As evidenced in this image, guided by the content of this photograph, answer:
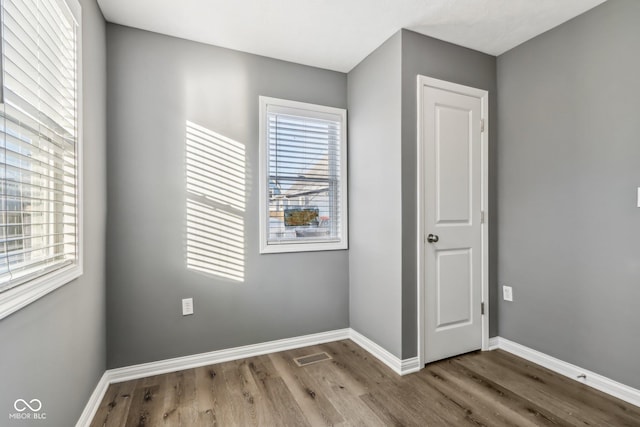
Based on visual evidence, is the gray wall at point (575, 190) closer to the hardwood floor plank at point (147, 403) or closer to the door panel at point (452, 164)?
the door panel at point (452, 164)

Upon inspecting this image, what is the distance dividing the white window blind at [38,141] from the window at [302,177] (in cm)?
129

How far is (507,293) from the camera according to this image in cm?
264

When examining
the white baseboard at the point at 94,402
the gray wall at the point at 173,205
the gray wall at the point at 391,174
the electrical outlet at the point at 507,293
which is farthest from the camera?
the electrical outlet at the point at 507,293

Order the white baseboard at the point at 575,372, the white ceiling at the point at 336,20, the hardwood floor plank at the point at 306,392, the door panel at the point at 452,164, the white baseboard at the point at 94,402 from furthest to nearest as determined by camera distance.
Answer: the door panel at the point at 452,164 → the white ceiling at the point at 336,20 → the white baseboard at the point at 575,372 → the hardwood floor plank at the point at 306,392 → the white baseboard at the point at 94,402

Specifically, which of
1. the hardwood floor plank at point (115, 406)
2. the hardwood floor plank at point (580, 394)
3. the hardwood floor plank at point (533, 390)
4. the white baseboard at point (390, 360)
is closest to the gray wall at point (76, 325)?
the hardwood floor plank at point (115, 406)

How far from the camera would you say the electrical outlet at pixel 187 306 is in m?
2.38

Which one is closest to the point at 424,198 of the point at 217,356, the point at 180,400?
the point at 217,356

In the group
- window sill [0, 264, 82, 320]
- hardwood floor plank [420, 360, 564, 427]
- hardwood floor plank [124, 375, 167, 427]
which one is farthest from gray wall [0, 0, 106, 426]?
hardwood floor plank [420, 360, 564, 427]

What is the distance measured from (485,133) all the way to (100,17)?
2874 mm

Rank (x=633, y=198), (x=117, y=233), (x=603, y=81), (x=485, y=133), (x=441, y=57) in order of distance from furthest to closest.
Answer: (x=485, y=133)
(x=441, y=57)
(x=117, y=233)
(x=603, y=81)
(x=633, y=198)

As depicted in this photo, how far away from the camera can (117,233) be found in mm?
2197

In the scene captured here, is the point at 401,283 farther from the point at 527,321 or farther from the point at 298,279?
the point at 527,321

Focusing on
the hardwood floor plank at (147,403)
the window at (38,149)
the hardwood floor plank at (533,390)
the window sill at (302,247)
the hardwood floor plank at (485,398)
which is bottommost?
the hardwood floor plank at (147,403)

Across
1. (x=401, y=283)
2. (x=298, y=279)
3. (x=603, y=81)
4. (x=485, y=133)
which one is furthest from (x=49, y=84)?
(x=603, y=81)
